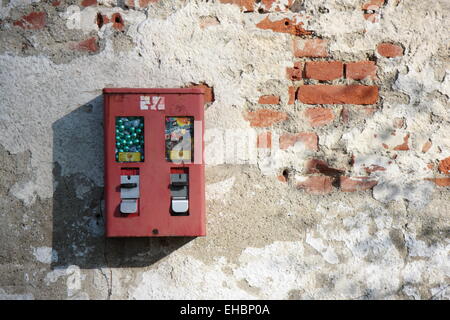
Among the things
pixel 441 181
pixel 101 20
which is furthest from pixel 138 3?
pixel 441 181

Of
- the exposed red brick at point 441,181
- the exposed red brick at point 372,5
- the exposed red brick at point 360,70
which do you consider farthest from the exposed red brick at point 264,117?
the exposed red brick at point 441,181

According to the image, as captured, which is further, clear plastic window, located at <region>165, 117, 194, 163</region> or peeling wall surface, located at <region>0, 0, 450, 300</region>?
peeling wall surface, located at <region>0, 0, 450, 300</region>

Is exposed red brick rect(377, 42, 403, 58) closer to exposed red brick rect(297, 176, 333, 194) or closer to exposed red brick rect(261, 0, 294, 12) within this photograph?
exposed red brick rect(261, 0, 294, 12)

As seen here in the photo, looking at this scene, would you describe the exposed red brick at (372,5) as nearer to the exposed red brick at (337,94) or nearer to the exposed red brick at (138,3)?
the exposed red brick at (337,94)

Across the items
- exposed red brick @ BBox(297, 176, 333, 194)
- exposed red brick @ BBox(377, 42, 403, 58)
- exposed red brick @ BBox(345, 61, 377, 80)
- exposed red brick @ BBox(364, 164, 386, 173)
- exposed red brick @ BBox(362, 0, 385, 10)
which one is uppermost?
exposed red brick @ BBox(362, 0, 385, 10)

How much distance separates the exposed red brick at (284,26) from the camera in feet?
7.11

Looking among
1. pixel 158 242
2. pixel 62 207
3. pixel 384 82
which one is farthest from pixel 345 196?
pixel 62 207

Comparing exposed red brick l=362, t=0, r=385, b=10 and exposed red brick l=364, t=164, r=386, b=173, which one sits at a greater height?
exposed red brick l=362, t=0, r=385, b=10

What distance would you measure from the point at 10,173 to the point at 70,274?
1.65 ft

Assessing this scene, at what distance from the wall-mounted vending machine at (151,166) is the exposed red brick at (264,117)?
0.28 meters

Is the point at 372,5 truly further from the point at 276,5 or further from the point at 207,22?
the point at 207,22

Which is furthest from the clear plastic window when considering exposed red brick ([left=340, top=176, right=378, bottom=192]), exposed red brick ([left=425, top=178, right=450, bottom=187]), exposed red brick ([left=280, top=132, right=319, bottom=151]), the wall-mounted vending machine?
exposed red brick ([left=425, top=178, right=450, bottom=187])

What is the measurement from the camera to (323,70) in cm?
218

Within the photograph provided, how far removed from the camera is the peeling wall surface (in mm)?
2133
